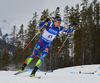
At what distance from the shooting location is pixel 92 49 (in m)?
31.8

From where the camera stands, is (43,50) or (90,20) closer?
(43,50)

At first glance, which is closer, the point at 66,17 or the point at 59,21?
the point at 59,21

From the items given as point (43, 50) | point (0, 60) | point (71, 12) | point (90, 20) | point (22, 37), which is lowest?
point (0, 60)

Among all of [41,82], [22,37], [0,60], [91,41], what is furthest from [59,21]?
[0,60]

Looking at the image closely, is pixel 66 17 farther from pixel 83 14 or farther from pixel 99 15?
pixel 99 15

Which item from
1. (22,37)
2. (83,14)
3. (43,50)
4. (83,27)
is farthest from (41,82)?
(22,37)

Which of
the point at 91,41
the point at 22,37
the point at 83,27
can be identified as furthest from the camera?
the point at 22,37

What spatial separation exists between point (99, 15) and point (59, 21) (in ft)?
98.6

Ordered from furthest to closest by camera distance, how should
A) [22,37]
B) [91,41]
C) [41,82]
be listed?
[22,37]
[91,41]
[41,82]

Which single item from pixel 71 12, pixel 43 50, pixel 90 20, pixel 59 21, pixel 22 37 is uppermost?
pixel 71 12

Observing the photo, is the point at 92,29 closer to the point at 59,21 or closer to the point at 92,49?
the point at 92,49

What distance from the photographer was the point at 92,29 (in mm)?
32812

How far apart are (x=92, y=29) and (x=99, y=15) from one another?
12.3ft

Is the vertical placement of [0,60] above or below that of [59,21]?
below
